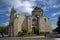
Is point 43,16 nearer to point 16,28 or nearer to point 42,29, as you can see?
point 42,29

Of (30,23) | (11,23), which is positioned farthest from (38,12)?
(11,23)

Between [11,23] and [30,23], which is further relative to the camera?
[30,23]

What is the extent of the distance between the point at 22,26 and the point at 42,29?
8.34 ft

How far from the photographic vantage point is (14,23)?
18406 mm

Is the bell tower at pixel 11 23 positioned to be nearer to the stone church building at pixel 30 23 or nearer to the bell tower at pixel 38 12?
the stone church building at pixel 30 23

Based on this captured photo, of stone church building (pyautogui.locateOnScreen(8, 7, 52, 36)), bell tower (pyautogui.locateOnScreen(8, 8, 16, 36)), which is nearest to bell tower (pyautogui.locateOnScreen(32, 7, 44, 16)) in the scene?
stone church building (pyautogui.locateOnScreen(8, 7, 52, 36))

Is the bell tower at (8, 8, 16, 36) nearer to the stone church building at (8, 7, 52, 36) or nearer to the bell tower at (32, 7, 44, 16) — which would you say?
the stone church building at (8, 7, 52, 36)

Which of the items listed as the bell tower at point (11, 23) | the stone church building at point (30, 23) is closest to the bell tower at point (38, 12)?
the stone church building at point (30, 23)

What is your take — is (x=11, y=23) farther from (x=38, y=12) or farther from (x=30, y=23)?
(x=38, y=12)

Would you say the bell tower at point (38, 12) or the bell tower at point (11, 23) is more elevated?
the bell tower at point (38, 12)

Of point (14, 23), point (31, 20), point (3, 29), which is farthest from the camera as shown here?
point (3, 29)

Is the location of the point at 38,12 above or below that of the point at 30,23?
above

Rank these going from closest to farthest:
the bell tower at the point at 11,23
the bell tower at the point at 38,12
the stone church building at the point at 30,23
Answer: the bell tower at the point at 11,23
the stone church building at the point at 30,23
the bell tower at the point at 38,12

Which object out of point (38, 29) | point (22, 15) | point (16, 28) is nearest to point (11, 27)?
point (16, 28)
